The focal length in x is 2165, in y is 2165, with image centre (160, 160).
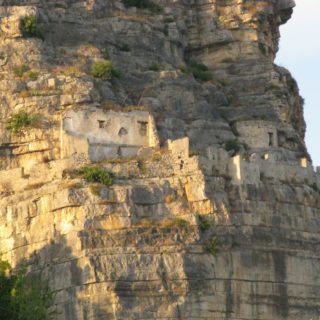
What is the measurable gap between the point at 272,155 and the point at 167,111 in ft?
15.1

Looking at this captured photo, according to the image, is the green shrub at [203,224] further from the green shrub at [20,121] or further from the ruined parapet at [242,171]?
the green shrub at [20,121]

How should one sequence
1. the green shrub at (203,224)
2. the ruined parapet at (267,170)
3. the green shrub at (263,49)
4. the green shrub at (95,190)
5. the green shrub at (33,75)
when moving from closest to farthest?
the green shrub at (203,224) → the green shrub at (95,190) → the ruined parapet at (267,170) → the green shrub at (33,75) → the green shrub at (263,49)

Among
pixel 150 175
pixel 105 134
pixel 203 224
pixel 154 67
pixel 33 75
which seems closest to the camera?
pixel 203 224

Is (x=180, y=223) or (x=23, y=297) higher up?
(x=180, y=223)

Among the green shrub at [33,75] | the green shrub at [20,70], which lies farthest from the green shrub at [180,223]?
the green shrub at [20,70]

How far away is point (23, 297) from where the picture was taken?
76.9 metres

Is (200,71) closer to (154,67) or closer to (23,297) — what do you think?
(154,67)

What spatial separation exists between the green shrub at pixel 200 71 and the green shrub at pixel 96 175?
10448 mm

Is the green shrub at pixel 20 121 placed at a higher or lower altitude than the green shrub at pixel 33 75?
lower

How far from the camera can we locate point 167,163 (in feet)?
265

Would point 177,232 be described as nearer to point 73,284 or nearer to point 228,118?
point 73,284

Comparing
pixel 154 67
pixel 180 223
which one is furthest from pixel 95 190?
pixel 154 67

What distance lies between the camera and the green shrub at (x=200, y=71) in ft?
293

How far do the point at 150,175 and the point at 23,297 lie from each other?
23.4 ft
